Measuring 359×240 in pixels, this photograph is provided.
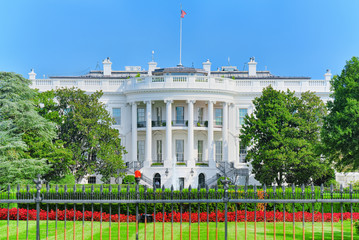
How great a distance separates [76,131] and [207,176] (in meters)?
13.9

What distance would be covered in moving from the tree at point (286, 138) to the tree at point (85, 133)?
11604 millimetres

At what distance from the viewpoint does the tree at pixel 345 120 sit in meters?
37.3

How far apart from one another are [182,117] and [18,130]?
23953 millimetres

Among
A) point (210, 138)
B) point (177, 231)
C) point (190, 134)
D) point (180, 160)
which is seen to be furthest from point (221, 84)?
point (177, 231)

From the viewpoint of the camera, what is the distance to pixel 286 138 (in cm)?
4797

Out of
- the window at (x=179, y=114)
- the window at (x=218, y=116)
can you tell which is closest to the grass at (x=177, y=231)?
the window at (x=179, y=114)

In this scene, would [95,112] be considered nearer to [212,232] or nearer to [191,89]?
[191,89]

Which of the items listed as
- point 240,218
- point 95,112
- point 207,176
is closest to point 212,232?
point 240,218

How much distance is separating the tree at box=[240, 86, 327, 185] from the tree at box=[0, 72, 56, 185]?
17.7m

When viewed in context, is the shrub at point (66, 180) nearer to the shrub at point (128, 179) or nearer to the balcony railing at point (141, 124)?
the shrub at point (128, 179)

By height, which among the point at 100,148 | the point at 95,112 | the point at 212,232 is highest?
the point at 95,112

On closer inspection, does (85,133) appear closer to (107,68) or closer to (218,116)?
(218,116)

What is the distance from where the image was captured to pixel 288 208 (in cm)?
2873

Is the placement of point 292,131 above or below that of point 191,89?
below
